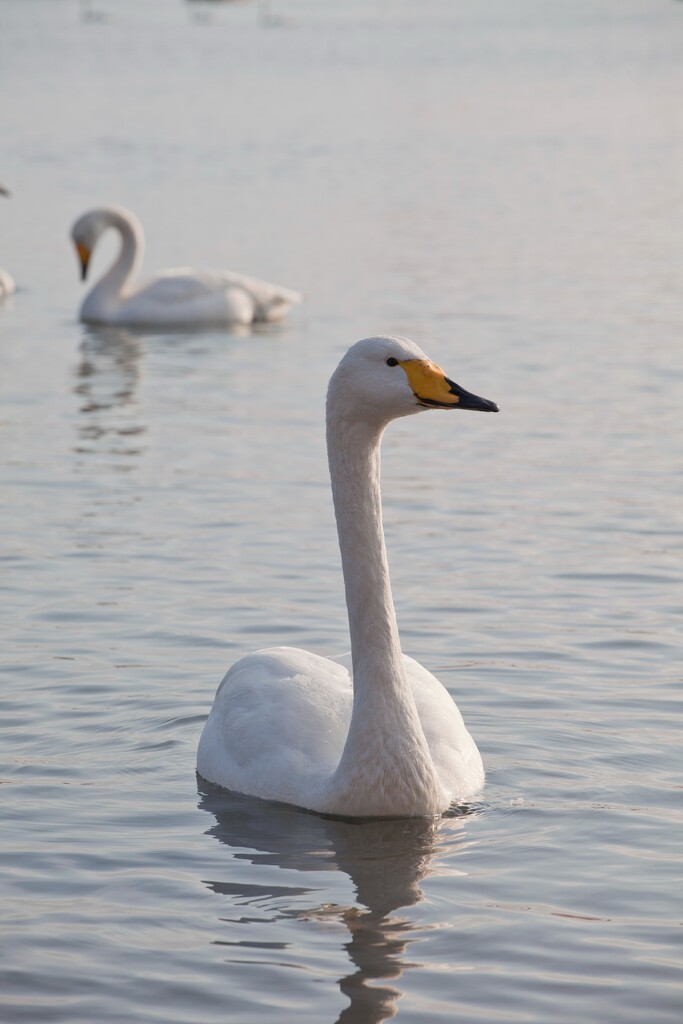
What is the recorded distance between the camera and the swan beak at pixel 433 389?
6566 mm

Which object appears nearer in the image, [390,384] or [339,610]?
[390,384]

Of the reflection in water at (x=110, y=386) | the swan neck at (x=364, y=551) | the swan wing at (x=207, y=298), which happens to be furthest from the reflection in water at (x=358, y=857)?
the swan wing at (x=207, y=298)

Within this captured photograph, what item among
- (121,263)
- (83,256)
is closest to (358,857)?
(121,263)

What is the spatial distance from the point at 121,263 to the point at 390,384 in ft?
49.2

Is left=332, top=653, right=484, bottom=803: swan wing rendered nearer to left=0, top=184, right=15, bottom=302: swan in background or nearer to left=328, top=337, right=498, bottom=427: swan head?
left=328, top=337, right=498, bottom=427: swan head

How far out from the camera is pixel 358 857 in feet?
21.9

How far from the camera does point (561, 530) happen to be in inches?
444

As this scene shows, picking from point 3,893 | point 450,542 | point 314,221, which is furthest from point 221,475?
point 314,221

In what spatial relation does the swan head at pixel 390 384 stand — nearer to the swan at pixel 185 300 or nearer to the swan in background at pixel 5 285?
the swan at pixel 185 300

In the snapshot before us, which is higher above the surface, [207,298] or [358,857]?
[207,298]

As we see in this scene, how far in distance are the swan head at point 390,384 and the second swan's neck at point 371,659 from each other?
77 millimetres

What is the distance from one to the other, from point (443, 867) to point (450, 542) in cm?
462

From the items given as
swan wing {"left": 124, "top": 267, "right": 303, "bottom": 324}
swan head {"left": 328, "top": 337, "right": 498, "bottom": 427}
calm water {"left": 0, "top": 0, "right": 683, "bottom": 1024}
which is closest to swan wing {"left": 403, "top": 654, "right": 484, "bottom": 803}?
calm water {"left": 0, "top": 0, "right": 683, "bottom": 1024}

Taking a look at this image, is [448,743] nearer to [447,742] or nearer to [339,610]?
[447,742]
